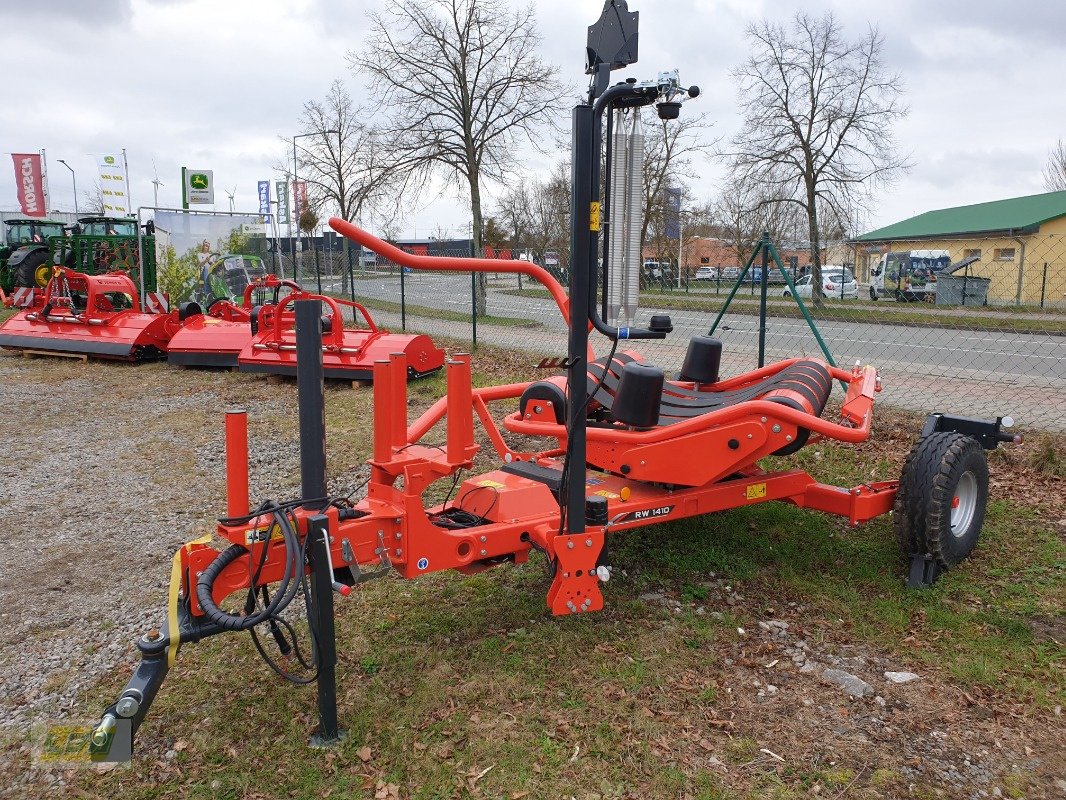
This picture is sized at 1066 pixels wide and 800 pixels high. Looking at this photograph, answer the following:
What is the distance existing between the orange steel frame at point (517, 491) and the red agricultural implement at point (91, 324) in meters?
10.3

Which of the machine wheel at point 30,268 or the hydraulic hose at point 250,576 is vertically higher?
the machine wheel at point 30,268

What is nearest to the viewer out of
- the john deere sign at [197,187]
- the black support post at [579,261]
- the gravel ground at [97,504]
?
the black support post at [579,261]

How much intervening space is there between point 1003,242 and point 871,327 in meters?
19.4

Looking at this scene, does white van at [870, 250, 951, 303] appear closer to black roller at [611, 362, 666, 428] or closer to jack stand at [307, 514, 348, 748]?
black roller at [611, 362, 666, 428]

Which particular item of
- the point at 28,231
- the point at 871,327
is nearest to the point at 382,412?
the point at 871,327

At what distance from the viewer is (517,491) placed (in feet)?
12.4

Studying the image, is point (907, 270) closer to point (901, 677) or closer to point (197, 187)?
point (197, 187)

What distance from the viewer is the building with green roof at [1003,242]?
71.6ft

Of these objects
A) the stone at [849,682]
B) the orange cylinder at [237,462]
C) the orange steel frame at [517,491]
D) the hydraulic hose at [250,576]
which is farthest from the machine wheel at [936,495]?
the orange cylinder at [237,462]

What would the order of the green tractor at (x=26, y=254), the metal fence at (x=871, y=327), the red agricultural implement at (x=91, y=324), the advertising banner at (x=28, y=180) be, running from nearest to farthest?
the metal fence at (x=871, y=327)
the red agricultural implement at (x=91, y=324)
the green tractor at (x=26, y=254)
the advertising banner at (x=28, y=180)

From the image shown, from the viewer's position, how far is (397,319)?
19.3 metres

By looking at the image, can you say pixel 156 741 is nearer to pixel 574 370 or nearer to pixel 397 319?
pixel 574 370

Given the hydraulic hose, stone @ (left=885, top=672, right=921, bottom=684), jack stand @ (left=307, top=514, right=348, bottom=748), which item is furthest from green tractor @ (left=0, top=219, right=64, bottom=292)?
stone @ (left=885, top=672, right=921, bottom=684)

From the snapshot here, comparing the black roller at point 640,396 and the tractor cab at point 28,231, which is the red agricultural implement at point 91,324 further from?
the tractor cab at point 28,231
